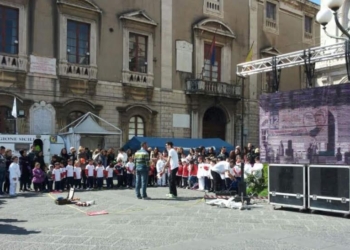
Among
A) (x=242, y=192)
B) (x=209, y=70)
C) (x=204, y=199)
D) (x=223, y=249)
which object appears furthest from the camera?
(x=209, y=70)

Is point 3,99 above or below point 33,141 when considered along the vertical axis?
above

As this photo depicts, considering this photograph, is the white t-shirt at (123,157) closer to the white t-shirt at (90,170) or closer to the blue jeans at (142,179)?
the white t-shirt at (90,170)

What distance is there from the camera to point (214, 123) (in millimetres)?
31828

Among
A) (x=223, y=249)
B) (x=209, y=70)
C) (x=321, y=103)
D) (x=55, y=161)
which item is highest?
(x=209, y=70)

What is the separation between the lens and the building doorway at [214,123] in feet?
102

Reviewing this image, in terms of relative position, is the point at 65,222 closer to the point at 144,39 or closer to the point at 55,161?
the point at 55,161

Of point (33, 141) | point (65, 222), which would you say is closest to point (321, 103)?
point (65, 222)

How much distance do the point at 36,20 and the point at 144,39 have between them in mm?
6654

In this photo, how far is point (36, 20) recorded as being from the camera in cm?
2330

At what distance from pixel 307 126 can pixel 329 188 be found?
1608mm

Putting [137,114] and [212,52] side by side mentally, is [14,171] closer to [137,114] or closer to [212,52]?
[137,114]

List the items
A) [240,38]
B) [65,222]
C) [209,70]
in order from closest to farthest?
A: 1. [65,222]
2. [209,70]
3. [240,38]

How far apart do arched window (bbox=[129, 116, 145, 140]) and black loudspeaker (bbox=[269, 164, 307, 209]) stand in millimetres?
15319

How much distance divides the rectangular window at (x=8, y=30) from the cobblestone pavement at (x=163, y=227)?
11423 millimetres
